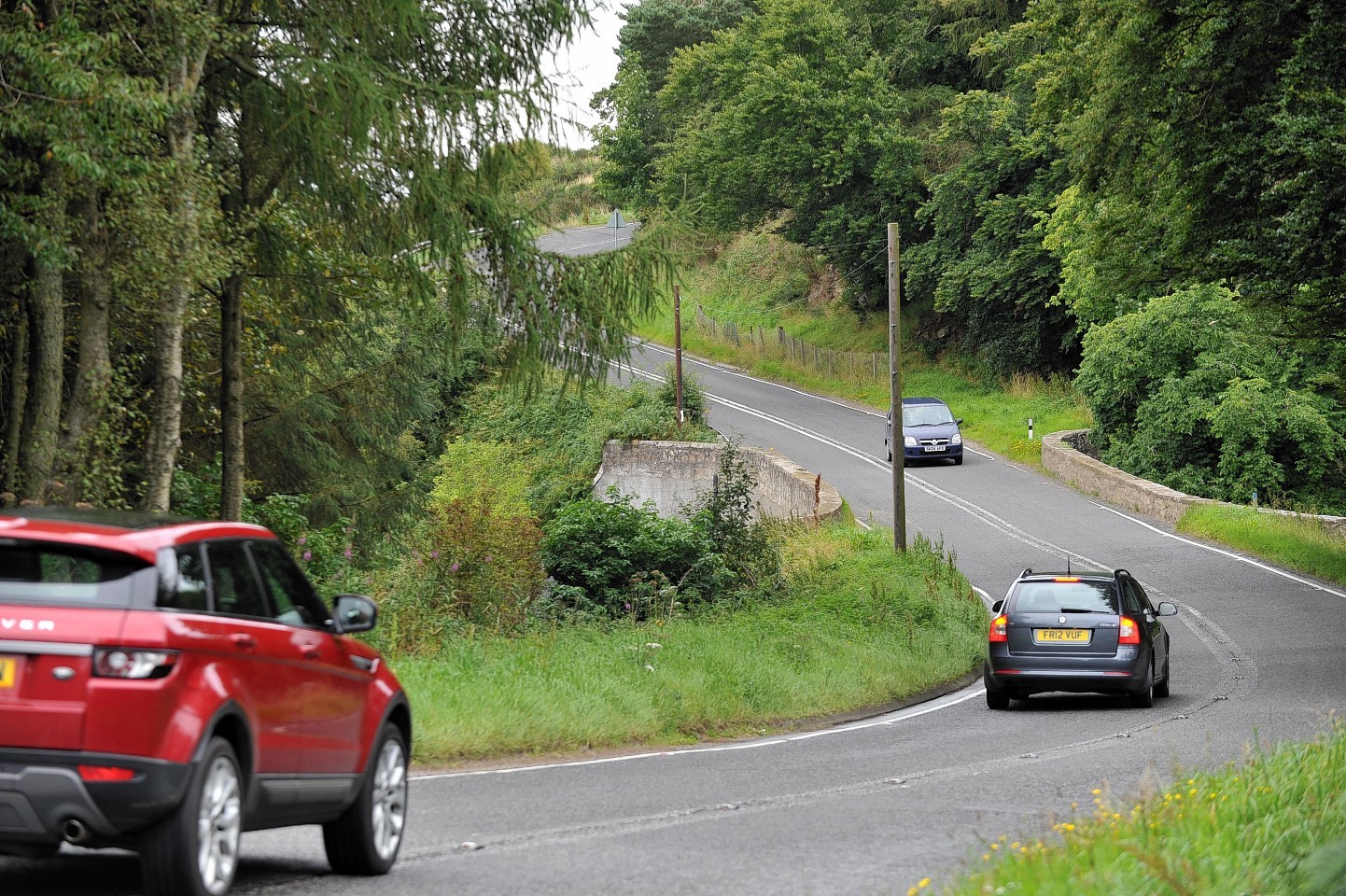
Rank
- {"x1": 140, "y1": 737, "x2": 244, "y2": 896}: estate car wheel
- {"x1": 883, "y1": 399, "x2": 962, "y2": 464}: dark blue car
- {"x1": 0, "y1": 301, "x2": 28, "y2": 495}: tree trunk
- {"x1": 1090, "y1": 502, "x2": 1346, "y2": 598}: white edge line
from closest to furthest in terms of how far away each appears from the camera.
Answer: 1. {"x1": 140, "y1": 737, "x2": 244, "y2": 896}: estate car wheel
2. {"x1": 0, "y1": 301, "x2": 28, "y2": 495}: tree trunk
3. {"x1": 1090, "y1": 502, "x2": 1346, "y2": 598}: white edge line
4. {"x1": 883, "y1": 399, "x2": 962, "y2": 464}: dark blue car

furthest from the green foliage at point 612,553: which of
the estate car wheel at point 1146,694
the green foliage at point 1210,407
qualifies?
the green foliage at point 1210,407

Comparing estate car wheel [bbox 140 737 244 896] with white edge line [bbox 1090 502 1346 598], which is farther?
white edge line [bbox 1090 502 1346 598]

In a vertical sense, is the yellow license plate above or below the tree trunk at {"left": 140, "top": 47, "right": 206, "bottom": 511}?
below

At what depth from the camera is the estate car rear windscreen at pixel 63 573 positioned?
5773mm

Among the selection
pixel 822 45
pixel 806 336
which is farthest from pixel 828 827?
pixel 806 336

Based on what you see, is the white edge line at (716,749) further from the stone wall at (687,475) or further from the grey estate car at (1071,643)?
the stone wall at (687,475)

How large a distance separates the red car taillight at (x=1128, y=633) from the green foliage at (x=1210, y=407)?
23617 mm

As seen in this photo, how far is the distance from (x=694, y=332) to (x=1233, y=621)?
53.0 meters

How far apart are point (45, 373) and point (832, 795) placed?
8600 mm

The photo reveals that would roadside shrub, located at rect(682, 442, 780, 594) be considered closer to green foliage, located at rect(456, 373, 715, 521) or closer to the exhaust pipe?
green foliage, located at rect(456, 373, 715, 521)

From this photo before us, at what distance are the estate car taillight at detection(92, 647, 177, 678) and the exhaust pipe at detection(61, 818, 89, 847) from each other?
0.54m

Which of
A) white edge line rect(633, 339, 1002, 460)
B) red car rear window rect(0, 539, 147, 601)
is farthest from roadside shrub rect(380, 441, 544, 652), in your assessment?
white edge line rect(633, 339, 1002, 460)

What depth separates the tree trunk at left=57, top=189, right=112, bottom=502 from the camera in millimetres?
14109

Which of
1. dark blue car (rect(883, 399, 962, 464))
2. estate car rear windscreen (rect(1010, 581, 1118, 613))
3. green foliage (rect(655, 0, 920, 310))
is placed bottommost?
dark blue car (rect(883, 399, 962, 464))
